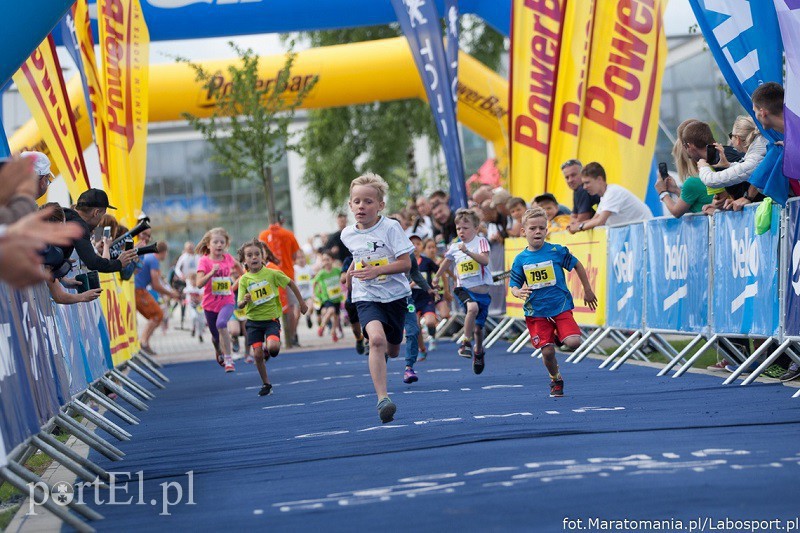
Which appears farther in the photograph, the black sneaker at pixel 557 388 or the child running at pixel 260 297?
the child running at pixel 260 297

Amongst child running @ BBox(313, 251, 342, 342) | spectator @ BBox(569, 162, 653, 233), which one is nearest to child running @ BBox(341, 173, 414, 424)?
spectator @ BBox(569, 162, 653, 233)

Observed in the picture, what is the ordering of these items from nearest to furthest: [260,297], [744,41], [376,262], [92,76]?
[376,262], [744,41], [260,297], [92,76]

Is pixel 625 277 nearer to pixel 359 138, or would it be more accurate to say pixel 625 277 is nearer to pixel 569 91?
pixel 569 91

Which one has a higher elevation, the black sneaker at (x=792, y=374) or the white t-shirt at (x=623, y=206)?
the white t-shirt at (x=623, y=206)

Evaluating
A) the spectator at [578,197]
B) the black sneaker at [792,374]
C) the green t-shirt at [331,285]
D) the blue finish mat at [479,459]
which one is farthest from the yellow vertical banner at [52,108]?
the green t-shirt at [331,285]

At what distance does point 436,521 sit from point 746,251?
589 cm

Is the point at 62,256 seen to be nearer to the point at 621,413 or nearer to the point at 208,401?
the point at 621,413

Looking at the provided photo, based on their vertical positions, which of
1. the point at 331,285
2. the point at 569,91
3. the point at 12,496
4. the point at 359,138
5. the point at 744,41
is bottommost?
the point at 12,496

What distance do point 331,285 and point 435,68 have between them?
698 cm

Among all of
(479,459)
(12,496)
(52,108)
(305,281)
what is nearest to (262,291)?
(52,108)

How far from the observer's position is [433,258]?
18.9m

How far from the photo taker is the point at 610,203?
13969mm

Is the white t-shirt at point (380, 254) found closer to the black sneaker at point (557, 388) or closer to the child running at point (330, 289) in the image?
the black sneaker at point (557, 388)

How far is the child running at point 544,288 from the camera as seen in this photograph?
10539 millimetres
